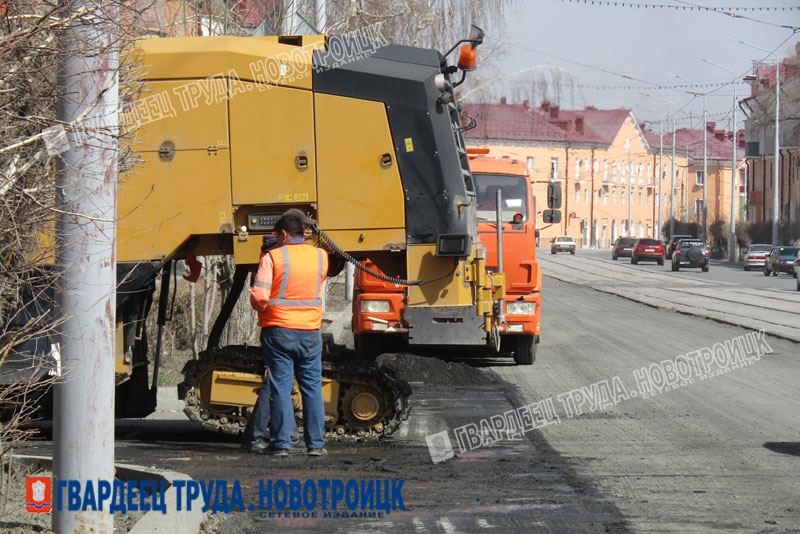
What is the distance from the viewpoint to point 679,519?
6184 mm

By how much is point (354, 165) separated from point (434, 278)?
121 centimetres

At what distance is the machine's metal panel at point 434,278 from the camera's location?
902cm

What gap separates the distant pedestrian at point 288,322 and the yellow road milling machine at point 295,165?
67cm

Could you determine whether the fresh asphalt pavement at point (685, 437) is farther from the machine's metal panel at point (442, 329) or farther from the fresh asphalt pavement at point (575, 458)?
the machine's metal panel at point (442, 329)

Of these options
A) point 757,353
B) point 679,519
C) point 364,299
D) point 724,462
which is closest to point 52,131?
point 679,519

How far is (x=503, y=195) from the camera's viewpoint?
50.3 ft

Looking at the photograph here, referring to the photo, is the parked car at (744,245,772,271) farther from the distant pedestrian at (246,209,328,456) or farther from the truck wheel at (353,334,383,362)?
the distant pedestrian at (246,209,328,456)

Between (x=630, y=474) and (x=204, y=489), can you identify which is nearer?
(x=204, y=489)

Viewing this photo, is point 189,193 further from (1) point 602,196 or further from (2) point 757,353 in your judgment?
(1) point 602,196

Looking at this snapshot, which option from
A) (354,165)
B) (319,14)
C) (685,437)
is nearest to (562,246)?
(319,14)

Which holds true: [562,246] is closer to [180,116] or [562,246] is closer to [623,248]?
[623,248]

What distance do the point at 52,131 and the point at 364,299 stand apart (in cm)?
904

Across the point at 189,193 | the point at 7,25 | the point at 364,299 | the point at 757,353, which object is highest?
the point at 7,25

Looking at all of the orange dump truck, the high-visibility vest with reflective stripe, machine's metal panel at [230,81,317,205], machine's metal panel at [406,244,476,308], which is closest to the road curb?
the high-visibility vest with reflective stripe
